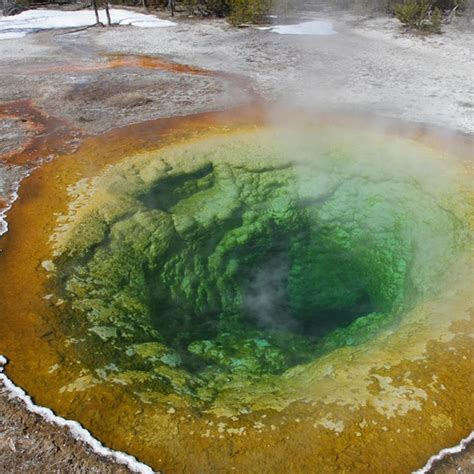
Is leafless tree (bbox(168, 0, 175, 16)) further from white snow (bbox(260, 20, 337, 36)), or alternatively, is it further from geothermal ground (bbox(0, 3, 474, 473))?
white snow (bbox(260, 20, 337, 36))

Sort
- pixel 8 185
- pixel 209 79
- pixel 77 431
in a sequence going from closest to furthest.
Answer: pixel 77 431 < pixel 8 185 < pixel 209 79

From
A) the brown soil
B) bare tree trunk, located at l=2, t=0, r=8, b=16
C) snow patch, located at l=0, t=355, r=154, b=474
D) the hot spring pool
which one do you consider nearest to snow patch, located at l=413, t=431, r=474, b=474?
the hot spring pool

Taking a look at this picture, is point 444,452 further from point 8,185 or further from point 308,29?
point 308,29

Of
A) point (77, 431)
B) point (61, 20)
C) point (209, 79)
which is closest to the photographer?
point (77, 431)

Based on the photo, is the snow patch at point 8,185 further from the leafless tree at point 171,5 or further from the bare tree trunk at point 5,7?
the bare tree trunk at point 5,7

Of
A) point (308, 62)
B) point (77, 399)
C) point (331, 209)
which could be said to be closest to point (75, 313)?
point (77, 399)

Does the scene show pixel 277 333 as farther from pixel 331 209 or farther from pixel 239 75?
pixel 239 75

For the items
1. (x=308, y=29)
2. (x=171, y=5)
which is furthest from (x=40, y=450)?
(x=171, y=5)
